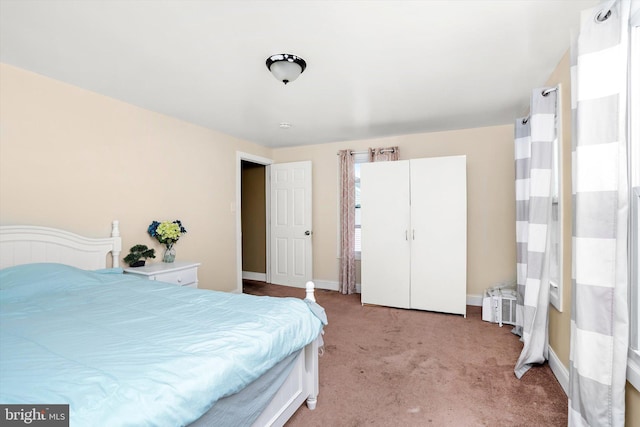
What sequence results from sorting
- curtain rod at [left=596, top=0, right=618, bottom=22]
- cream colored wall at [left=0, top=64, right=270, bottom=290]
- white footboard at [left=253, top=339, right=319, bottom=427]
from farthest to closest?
cream colored wall at [left=0, top=64, right=270, bottom=290]
white footboard at [left=253, top=339, right=319, bottom=427]
curtain rod at [left=596, top=0, right=618, bottom=22]

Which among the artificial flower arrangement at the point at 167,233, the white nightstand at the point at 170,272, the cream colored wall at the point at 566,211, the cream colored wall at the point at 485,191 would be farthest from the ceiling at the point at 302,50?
the white nightstand at the point at 170,272

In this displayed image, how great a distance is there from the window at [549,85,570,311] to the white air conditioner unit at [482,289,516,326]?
98 cm

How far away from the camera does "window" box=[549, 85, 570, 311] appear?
86.9 inches

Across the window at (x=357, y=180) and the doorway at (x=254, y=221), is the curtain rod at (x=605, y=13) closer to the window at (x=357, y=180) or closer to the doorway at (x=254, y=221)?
the window at (x=357, y=180)

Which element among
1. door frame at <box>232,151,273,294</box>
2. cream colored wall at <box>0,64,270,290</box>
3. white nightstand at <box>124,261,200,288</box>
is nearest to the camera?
cream colored wall at <box>0,64,270,290</box>

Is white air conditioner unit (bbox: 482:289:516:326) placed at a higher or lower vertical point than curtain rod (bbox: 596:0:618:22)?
lower

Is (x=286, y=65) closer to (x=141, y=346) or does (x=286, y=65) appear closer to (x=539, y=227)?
(x=141, y=346)

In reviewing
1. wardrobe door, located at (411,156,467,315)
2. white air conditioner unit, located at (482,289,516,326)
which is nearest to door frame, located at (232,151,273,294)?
wardrobe door, located at (411,156,467,315)

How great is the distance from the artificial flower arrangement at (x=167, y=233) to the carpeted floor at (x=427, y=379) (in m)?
1.89

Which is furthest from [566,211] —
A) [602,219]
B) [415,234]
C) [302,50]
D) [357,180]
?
[357,180]

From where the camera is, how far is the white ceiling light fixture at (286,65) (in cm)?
209

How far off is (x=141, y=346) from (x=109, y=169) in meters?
2.29

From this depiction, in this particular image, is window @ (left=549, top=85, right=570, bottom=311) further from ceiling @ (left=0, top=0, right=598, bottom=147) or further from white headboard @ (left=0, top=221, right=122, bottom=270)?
white headboard @ (left=0, top=221, right=122, bottom=270)

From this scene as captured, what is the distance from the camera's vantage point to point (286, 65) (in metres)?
2.11
